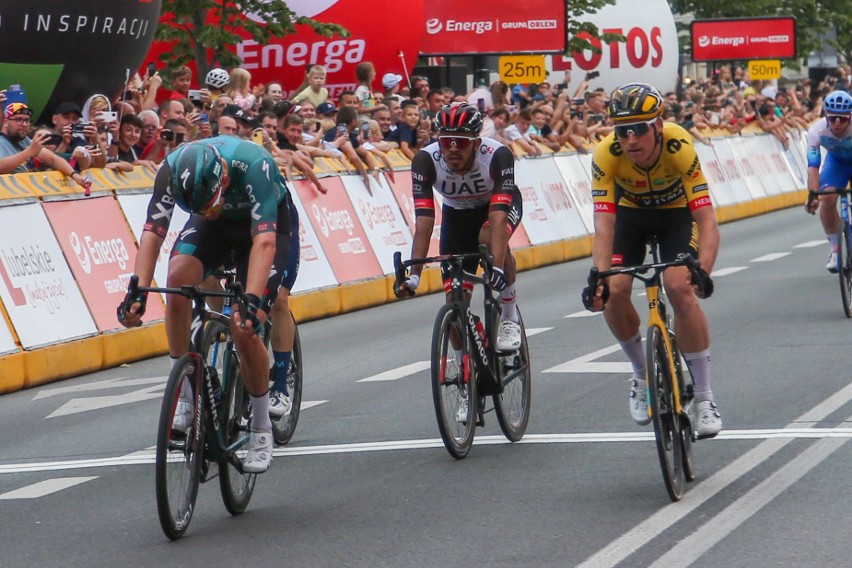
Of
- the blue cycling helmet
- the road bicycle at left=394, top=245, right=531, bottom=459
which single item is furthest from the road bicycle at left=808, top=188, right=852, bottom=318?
the road bicycle at left=394, top=245, right=531, bottom=459

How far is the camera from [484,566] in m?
6.16

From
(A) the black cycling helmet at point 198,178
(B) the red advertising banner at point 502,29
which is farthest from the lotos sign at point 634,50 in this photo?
(A) the black cycling helmet at point 198,178

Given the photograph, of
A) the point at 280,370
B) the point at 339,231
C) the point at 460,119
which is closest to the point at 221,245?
the point at 280,370

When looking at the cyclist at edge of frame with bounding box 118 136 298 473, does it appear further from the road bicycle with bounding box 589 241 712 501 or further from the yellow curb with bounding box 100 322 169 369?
the yellow curb with bounding box 100 322 169 369

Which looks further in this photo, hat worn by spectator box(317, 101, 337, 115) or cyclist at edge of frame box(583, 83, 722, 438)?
hat worn by spectator box(317, 101, 337, 115)

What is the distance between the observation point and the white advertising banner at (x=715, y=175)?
28.4 metres

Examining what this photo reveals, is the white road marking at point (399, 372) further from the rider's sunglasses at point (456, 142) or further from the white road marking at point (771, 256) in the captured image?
the white road marking at point (771, 256)

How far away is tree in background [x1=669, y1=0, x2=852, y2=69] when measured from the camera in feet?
200

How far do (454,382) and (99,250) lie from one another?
18.8 feet

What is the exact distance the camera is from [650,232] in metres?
8.20

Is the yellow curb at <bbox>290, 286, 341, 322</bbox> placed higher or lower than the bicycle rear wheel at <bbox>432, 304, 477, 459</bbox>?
lower

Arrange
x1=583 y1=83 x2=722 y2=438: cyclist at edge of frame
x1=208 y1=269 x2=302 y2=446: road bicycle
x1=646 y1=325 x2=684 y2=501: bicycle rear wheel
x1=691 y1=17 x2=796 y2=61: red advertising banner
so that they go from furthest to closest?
1. x1=691 y1=17 x2=796 y2=61: red advertising banner
2. x1=208 y1=269 x2=302 y2=446: road bicycle
3. x1=583 y1=83 x2=722 y2=438: cyclist at edge of frame
4. x1=646 y1=325 x2=684 y2=501: bicycle rear wheel

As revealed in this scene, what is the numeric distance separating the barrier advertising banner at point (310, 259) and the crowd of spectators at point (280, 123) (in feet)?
1.10

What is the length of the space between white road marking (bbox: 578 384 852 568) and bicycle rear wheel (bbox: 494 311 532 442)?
1112 mm
